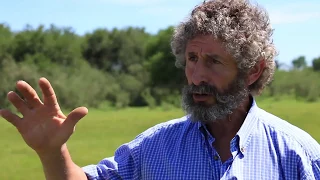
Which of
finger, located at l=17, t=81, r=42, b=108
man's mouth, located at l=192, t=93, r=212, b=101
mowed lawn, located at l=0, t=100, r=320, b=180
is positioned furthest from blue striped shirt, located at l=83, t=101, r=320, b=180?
mowed lawn, located at l=0, t=100, r=320, b=180

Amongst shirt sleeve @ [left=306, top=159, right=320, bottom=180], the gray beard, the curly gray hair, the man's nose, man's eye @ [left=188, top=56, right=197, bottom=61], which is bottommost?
shirt sleeve @ [left=306, top=159, right=320, bottom=180]

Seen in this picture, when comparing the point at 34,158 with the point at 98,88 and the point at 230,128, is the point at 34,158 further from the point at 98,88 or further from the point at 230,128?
the point at 98,88

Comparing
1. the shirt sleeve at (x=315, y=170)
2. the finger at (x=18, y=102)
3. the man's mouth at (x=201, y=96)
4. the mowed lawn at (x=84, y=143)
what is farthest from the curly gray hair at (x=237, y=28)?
the mowed lawn at (x=84, y=143)

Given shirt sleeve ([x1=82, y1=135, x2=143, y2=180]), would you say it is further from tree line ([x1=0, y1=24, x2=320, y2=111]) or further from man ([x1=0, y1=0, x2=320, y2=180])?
tree line ([x1=0, y1=24, x2=320, y2=111])

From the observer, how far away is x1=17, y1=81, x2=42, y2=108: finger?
92.0 inches

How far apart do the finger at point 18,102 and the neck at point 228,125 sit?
2.92 ft

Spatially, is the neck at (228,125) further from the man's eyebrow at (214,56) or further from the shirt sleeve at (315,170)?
the shirt sleeve at (315,170)

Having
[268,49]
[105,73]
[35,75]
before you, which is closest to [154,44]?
[105,73]

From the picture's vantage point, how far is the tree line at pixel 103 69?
1881 inches

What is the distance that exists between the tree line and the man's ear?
4158cm

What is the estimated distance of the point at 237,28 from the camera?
112 inches

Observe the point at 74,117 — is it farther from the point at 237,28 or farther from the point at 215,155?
the point at 237,28

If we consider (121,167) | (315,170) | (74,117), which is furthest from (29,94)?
(315,170)

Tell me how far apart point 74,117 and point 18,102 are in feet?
0.77
